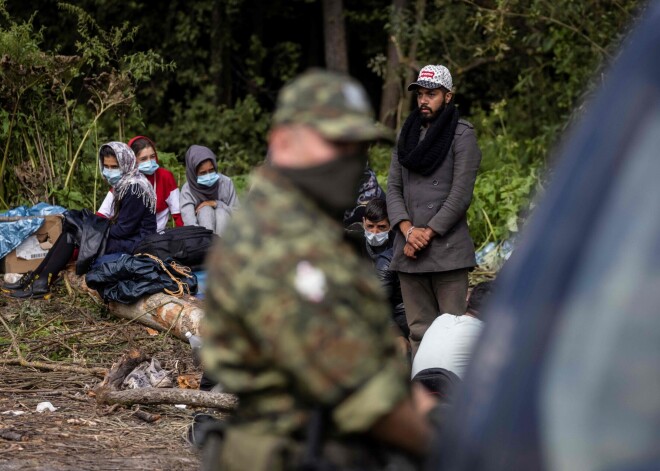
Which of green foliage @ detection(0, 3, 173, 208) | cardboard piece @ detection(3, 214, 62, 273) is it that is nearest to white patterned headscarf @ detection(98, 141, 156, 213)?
cardboard piece @ detection(3, 214, 62, 273)

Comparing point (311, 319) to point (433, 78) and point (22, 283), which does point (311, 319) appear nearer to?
point (433, 78)

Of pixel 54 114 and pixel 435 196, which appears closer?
pixel 435 196

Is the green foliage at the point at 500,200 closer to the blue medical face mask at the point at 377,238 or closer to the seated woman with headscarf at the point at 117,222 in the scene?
the blue medical face mask at the point at 377,238

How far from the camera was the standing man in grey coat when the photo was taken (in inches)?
250

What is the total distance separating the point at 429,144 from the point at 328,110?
4146 mm

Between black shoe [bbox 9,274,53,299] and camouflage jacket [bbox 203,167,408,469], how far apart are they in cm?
717

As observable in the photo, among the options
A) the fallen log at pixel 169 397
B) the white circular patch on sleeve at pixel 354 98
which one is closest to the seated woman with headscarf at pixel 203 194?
the fallen log at pixel 169 397

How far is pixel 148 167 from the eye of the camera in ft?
30.0

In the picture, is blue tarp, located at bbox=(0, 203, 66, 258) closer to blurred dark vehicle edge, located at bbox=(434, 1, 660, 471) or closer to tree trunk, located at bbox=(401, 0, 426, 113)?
tree trunk, located at bbox=(401, 0, 426, 113)

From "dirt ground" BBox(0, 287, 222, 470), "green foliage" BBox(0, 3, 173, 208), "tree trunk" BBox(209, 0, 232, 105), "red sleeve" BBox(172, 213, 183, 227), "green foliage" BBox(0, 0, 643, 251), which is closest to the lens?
"dirt ground" BBox(0, 287, 222, 470)

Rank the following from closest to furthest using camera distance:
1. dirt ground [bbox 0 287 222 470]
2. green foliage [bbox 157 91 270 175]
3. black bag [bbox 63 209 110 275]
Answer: dirt ground [bbox 0 287 222 470] < black bag [bbox 63 209 110 275] < green foliage [bbox 157 91 270 175]

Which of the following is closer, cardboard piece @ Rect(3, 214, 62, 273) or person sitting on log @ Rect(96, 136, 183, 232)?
person sitting on log @ Rect(96, 136, 183, 232)

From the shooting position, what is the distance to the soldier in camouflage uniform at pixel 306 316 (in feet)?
6.82

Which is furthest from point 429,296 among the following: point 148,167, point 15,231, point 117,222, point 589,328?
point 589,328
